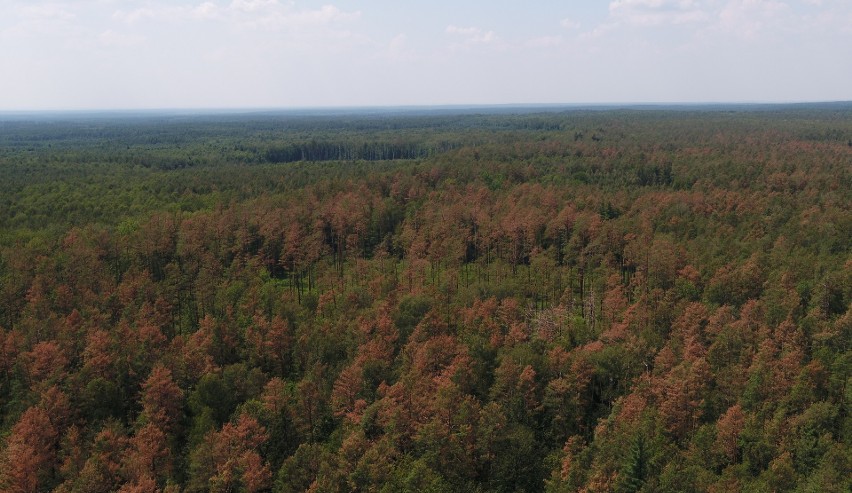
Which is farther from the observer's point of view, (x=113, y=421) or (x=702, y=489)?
(x=113, y=421)

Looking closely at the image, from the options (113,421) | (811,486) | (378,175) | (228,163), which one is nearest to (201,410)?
(113,421)

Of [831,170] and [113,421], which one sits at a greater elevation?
[831,170]

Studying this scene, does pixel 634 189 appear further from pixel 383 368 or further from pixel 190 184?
pixel 190 184

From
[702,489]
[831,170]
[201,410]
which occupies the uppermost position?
[831,170]

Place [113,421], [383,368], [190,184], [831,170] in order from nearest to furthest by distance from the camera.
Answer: [113,421]
[383,368]
[831,170]
[190,184]

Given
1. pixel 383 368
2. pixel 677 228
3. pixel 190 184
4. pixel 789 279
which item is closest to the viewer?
pixel 383 368

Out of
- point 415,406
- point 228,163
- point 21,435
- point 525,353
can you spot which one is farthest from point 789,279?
point 228,163
